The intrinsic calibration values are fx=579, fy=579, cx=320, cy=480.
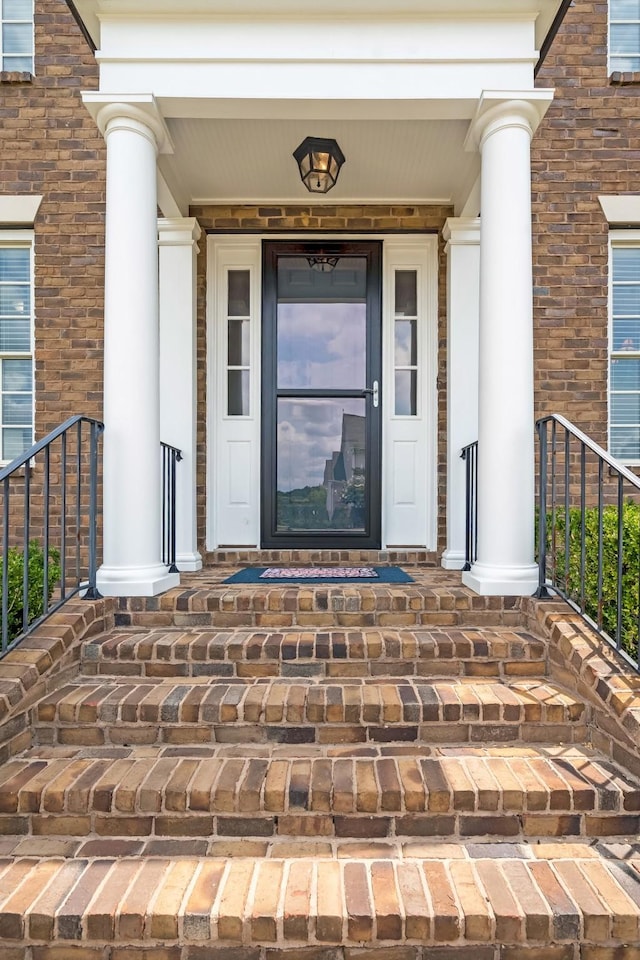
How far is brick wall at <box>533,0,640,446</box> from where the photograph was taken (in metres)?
4.35

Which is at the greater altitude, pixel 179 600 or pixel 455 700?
pixel 179 600

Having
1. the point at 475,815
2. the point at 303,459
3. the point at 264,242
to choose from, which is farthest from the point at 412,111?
the point at 475,815

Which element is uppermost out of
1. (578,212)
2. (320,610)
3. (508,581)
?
(578,212)

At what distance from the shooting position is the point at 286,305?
4.39 meters

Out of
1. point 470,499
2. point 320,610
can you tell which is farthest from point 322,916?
point 470,499

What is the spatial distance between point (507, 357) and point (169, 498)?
2.28 metres

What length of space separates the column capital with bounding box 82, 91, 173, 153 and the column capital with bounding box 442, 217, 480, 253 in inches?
78.8

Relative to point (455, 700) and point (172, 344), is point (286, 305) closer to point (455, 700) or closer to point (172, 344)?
point (172, 344)

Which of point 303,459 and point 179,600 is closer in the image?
point 179,600

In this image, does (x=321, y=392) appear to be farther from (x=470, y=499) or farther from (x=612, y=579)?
(x=612, y=579)

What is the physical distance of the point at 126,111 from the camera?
294 centimetres

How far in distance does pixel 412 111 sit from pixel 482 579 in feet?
8.05

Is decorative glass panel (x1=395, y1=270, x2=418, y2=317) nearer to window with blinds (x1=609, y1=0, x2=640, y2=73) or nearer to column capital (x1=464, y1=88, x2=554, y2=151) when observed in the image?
column capital (x1=464, y1=88, x2=554, y2=151)

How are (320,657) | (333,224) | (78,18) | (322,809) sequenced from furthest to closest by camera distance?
(333,224) → (78,18) → (320,657) → (322,809)
